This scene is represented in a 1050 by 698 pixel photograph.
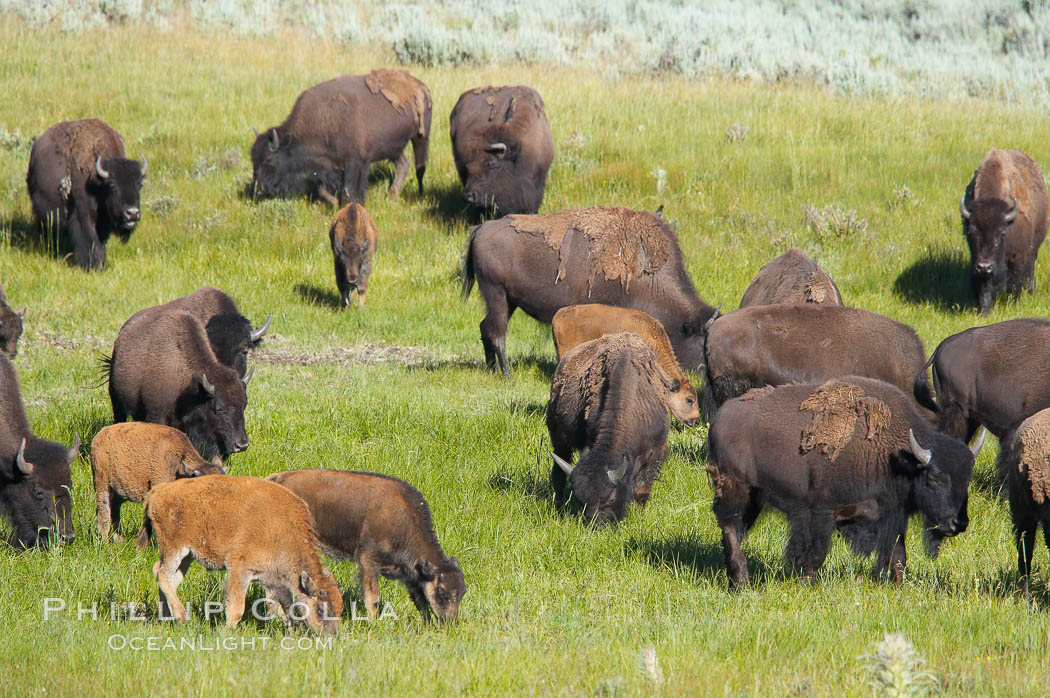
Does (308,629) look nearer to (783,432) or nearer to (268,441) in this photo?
(783,432)

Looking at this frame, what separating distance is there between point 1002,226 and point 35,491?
11.0m

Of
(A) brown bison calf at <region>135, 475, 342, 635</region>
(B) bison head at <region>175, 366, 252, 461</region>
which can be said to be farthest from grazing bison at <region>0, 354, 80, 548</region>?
(A) brown bison calf at <region>135, 475, 342, 635</region>

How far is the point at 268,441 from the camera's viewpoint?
916 cm

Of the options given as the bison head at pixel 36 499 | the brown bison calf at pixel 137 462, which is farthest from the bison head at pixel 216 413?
the bison head at pixel 36 499

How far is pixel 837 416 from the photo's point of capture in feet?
21.9

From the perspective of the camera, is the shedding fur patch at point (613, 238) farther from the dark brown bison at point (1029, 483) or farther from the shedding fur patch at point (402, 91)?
the shedding fur patch at point (402, 91)

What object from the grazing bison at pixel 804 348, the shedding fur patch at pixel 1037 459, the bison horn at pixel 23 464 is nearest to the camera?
the shedding fur patch at pixel 1037 459

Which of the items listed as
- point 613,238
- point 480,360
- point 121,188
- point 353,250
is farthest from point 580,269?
point 121,188

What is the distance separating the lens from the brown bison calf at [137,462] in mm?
6996

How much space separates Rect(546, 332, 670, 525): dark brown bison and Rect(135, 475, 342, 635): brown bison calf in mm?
2213

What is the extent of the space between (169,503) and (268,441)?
3.35 metres

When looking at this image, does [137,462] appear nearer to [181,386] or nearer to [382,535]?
[181,386]

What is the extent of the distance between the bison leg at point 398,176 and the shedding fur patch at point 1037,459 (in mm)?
12251

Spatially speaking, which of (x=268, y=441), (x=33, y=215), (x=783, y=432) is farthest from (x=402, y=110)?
(x=783, y=432)
